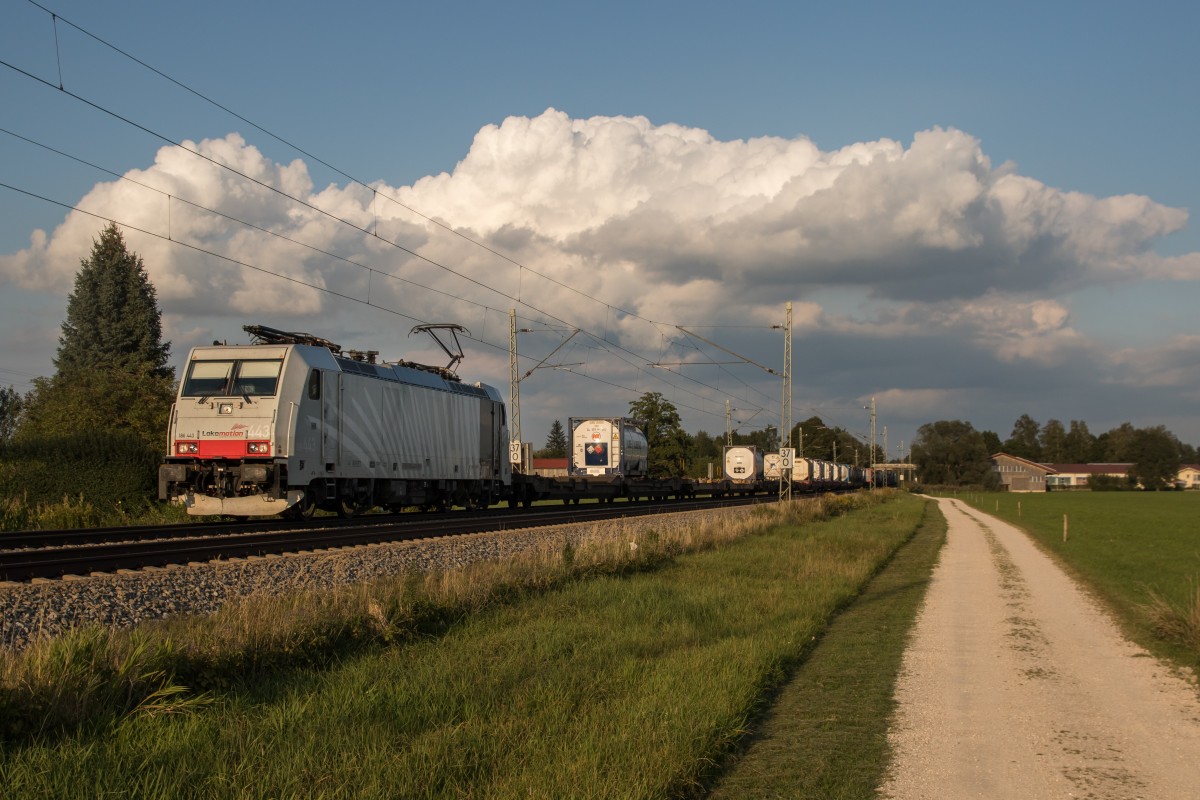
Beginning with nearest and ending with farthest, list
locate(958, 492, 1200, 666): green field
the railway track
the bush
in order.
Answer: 1. locate(958, 492, 1200, 666): green field
2. the railway track
3. the bush

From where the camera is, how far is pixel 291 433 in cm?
2211

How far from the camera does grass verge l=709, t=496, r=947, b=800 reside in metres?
6.46

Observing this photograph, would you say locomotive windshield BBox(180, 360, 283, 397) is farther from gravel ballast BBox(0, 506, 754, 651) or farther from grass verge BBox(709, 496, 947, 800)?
grass verge BBox(709, 496, 947, 800)

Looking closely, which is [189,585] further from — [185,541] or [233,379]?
[233,379]

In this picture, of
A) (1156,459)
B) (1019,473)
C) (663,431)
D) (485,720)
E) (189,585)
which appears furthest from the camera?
(1019,473)

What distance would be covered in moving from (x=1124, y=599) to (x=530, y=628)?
37.4 feet

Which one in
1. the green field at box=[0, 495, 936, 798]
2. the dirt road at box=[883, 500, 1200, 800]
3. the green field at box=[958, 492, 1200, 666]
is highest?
the green field at box=[0, 495, 936, 798]

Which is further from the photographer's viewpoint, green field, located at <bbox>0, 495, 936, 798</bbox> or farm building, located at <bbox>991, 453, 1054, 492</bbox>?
farm building, located at <bbox>991, 453, 1054, 492</bbox>

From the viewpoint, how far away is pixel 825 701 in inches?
348

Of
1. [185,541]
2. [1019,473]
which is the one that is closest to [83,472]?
[185,541]

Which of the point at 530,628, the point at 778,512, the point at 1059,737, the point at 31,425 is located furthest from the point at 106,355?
the point at 1059,737

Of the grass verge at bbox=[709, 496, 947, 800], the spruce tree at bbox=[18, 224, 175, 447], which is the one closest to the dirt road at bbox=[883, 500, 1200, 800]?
the grass verge at bbox=[709, 496, 947, 800]

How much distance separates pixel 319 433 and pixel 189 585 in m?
10.9

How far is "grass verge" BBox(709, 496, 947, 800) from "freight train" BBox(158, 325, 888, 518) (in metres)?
13.4
